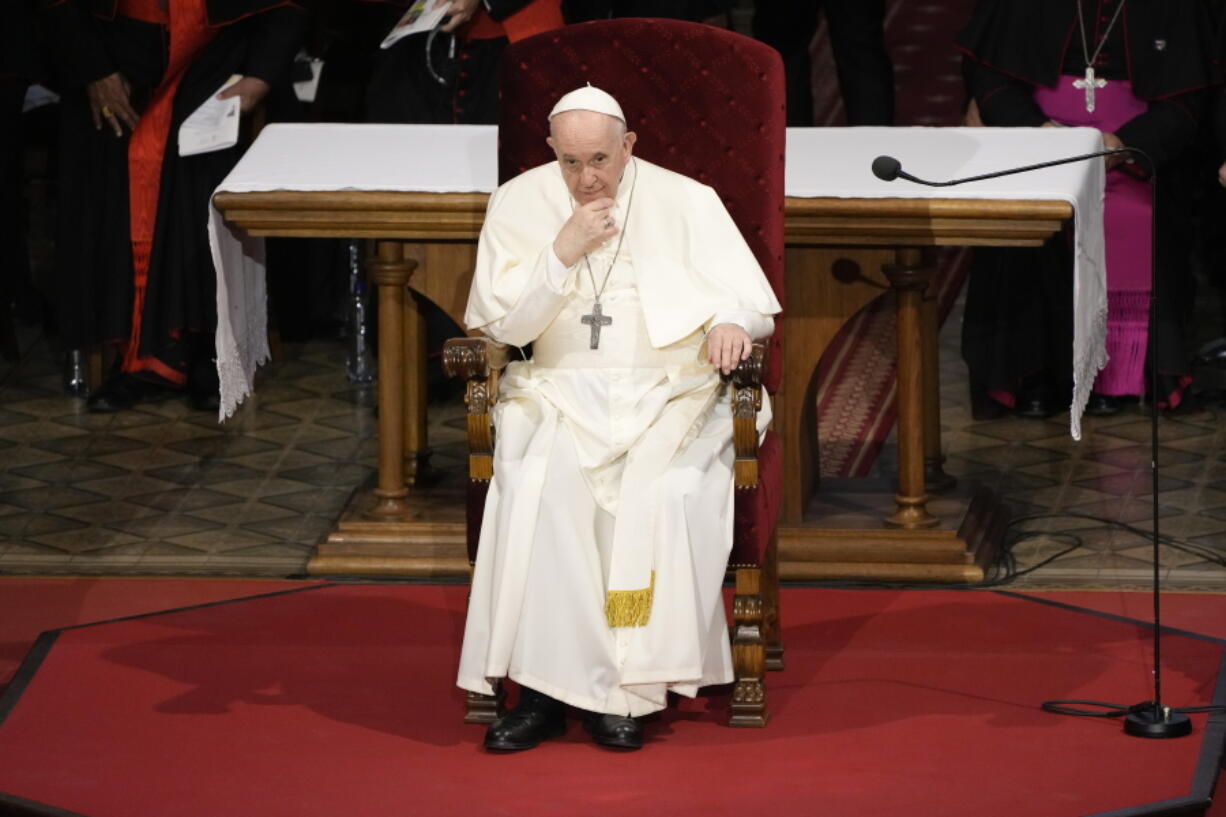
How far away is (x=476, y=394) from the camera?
15.6 feet

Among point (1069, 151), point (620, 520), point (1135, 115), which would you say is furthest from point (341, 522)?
point (1135, 115)

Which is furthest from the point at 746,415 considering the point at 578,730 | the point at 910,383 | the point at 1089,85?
the point at 1089,85

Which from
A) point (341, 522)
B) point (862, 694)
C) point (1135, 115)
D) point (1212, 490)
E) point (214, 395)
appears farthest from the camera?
point (214, 395)

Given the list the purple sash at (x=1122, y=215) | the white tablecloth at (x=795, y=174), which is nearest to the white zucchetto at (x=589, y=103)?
the white tablecloth at (x=795, y=174)

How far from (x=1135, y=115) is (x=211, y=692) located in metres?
3.58

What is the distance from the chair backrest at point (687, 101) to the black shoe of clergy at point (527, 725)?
918mm

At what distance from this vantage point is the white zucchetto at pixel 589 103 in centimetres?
483

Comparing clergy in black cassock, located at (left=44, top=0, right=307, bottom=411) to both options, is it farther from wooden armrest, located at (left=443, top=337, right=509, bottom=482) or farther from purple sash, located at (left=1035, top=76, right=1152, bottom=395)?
wooden armrest, located at (left=443, top=337, right=509, bottom=482)

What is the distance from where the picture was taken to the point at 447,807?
4344 millimetres

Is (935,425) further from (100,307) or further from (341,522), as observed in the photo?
(100,307)

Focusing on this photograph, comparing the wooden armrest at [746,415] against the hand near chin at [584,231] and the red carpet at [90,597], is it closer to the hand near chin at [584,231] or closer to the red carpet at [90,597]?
the hand near chin at [584,231]

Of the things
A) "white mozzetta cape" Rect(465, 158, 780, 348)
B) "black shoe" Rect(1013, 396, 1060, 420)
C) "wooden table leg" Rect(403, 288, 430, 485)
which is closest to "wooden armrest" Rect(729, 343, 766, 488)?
"white mozzetta cape" Rect(465, 158, 780, 348)

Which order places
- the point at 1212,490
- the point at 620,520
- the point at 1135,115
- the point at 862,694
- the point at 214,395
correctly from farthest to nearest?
the point at 214,395 < the point at 1135,115 < the point at 1212,490 < the point at 862,694 < the point at 620,520

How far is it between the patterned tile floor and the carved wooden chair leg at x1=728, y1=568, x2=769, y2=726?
4.28 feet
